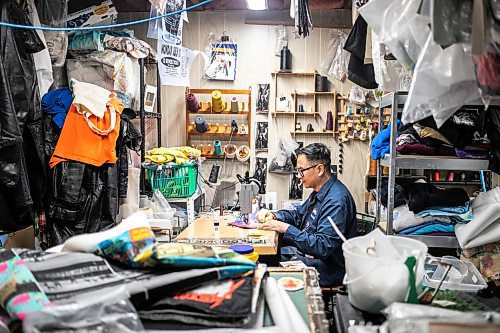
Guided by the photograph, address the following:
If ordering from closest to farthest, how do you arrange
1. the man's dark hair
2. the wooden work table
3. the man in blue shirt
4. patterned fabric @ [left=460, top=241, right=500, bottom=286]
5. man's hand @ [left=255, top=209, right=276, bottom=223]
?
patterned fabric @ [left=460, top=241, right=500, bottom=286] → the wooden work table → the man in blue shirt → the man's dark hair → man's hand @ [left=255, top=209, right=276, bottom=223]

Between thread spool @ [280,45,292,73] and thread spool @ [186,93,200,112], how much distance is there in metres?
1.20

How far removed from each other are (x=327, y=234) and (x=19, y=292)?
2.44 meters

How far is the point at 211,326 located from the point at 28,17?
2.99m

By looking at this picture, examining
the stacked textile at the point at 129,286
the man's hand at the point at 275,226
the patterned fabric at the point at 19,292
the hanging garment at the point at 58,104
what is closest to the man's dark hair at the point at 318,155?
the man's hand at the point at 275,226

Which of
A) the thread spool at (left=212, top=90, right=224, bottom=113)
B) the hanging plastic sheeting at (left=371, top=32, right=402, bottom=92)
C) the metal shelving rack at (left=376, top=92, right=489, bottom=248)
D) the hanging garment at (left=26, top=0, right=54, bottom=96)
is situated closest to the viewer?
the hanging plastic sheeting at (left=371, top=32, right=402, bottom=92)

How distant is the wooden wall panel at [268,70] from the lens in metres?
5.85

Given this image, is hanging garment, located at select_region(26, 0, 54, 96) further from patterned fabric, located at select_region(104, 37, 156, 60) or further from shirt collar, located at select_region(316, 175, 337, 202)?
shirt collar, located at select_region(316, 175, 337, 202)

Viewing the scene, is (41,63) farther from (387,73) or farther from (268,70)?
(268,70)

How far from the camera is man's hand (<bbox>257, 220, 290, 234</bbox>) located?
3.42 meters

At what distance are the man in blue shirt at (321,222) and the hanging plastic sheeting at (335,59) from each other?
2406mm

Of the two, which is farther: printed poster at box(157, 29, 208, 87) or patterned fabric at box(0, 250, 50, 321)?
printed poster at box(157, 29, 208, 87)

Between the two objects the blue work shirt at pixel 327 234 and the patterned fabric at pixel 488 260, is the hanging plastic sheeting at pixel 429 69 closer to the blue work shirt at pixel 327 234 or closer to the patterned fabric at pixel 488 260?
the patterned fabric at pixel 488 260

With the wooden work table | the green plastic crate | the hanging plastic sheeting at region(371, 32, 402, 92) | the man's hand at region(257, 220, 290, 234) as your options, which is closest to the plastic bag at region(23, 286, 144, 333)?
the hanging plastic sheeting at region(371, 32, 402, 92)

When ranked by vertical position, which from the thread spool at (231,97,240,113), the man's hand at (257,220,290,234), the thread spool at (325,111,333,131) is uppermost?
the thread spool at (231,97,240,113)
